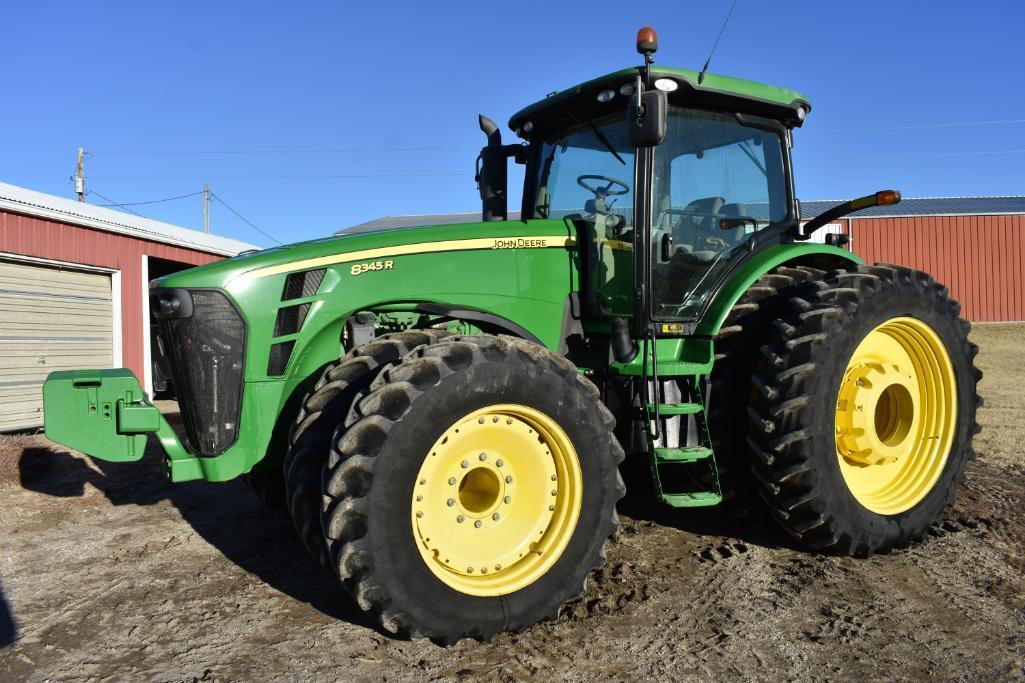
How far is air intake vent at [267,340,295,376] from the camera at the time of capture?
3.58m

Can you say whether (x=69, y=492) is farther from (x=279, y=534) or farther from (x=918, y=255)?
(x=918, y=255)

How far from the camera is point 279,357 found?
11.8 ft

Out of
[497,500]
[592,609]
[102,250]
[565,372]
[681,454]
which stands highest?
[102,250]

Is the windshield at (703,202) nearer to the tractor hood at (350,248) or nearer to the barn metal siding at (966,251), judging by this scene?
the tractor hood at (350,248)

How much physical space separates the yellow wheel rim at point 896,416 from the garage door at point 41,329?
9.61 m

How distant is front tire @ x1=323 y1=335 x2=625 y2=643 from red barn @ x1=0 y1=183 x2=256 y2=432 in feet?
26.7

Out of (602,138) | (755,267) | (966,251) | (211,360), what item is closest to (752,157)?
(755,267)

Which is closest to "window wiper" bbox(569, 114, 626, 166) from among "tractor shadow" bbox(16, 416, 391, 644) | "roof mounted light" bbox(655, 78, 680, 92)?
"roof mounted light" bbox(655, 78, 680, 92)

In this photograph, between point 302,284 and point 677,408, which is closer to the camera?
point 302,284

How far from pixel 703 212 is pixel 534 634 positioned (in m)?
2.49

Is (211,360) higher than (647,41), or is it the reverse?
(647,41)

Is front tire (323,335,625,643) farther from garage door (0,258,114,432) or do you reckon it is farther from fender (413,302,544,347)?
garage door (0,258,114,432)

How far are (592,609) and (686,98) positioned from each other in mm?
2697

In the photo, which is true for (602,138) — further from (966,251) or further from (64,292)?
(966,251)
